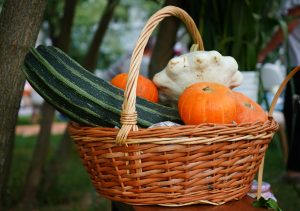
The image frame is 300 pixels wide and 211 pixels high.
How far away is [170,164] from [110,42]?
39.0 feet

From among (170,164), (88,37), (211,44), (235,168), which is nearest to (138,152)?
(170,164)

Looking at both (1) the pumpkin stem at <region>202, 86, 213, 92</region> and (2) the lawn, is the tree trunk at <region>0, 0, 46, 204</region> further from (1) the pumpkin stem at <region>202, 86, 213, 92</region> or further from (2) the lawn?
(2) the lawn

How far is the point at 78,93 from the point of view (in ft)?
4.15

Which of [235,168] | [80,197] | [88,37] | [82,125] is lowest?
[80,197]

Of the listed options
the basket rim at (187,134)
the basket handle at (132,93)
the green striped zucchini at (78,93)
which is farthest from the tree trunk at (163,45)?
the basket rim at (187,134)

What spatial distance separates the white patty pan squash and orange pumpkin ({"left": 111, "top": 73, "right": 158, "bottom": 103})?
0.13 feet

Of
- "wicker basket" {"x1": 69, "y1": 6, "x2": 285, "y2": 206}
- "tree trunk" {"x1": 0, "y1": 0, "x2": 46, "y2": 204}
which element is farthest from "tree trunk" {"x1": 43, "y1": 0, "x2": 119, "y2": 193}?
"wicker basket" {"x1": 69, "y1": 6, "x2": 285, "y2": 206}

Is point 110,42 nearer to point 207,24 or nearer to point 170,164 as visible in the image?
point 207,24

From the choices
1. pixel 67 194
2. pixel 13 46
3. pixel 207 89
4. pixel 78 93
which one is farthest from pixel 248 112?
pixel 67 194

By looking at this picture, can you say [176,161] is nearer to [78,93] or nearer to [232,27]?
[78,93]

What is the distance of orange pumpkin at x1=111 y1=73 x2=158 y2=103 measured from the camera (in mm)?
1397

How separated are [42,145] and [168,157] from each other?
2.01 metres

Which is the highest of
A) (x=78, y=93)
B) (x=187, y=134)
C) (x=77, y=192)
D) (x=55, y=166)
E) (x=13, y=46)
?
(x=13, y=46)

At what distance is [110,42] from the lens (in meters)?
12.8
